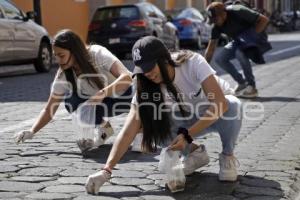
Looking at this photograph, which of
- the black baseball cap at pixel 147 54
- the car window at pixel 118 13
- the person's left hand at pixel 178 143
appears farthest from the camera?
the car window at pixel 118 13

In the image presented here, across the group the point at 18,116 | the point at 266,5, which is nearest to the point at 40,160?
Answer: the point at 18,116

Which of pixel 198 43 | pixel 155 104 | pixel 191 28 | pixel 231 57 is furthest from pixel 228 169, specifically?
pixel 198 43

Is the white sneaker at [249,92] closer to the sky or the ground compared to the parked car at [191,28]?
closer to the sky

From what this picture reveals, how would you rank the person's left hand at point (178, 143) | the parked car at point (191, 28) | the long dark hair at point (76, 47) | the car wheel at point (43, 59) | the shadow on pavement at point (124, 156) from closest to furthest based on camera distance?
the person's left hand at point (178, 143) → the long dark hair at point (76, 47) → the shadow on pavement at point (124, 156) → the car wheel at point (43, 59) → the parked car at point (191, 28)

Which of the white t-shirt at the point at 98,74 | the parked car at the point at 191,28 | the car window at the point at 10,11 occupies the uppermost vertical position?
the white t-shirt at the point at 98,74

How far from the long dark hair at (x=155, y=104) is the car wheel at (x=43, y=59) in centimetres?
1108

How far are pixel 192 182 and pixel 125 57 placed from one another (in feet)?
49.6

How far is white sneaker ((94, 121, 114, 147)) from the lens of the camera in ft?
20.1

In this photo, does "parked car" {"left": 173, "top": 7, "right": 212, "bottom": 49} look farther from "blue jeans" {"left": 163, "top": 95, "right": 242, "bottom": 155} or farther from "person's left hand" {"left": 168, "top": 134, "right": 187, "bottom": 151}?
"person's left hand" {"left": 168, "top": 134, "right": 187, "bottom": 151}

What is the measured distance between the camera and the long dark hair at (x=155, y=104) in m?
4.36

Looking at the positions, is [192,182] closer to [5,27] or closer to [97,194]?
[97,194]

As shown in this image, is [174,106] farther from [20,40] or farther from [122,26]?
[122,26]

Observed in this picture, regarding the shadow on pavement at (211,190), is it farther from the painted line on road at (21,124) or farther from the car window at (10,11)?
the car window at (10,11)

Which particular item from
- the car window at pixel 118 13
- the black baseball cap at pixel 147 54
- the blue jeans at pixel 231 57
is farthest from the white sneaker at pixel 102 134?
the car window at pixel 118 13
